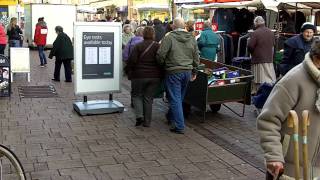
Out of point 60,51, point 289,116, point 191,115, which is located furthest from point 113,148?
point 60,51

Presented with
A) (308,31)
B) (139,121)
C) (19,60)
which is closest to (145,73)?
(139,121)

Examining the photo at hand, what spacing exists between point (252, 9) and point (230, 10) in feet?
3.44

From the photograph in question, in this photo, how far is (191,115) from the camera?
862 centimetres

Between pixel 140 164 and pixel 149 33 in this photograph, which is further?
pixel 149 33

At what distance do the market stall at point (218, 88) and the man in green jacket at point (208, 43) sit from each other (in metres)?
2.21

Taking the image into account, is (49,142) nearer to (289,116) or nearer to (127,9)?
(289,116)

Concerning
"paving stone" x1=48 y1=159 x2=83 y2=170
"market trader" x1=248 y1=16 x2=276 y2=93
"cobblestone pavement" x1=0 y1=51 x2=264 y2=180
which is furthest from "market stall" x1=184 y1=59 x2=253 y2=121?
"paving stone" x1=48 y1=159 x2=83 y2=170

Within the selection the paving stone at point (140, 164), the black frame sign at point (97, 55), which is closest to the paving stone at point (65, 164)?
the paving stone at point (140, 164)

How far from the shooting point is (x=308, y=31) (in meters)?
7.12

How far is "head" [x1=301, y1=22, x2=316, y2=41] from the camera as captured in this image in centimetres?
706

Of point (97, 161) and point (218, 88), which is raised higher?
point (218, 88)

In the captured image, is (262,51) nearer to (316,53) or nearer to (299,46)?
(299,46)

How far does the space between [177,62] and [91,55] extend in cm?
204

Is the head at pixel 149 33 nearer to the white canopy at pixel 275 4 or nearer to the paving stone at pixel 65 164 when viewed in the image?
the paving stone at pixel 65 164
